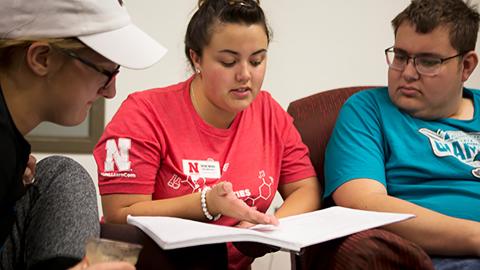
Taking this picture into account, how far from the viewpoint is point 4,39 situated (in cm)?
105

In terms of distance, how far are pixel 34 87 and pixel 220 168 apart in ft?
2.28

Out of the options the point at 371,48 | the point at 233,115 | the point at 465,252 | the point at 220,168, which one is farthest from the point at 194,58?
the point at 371,48

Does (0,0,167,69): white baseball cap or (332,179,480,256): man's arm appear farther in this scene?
(332,179,480,256): man's arm

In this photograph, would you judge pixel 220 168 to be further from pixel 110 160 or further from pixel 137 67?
pixel 137 67

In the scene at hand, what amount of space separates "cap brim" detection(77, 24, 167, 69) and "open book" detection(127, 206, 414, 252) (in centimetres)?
32

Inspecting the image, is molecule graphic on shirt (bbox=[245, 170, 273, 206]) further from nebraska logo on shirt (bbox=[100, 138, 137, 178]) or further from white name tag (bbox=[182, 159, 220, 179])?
nebraska logo on shirt (bbox=[100, 138, 137, 178])

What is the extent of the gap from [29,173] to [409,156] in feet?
3.40


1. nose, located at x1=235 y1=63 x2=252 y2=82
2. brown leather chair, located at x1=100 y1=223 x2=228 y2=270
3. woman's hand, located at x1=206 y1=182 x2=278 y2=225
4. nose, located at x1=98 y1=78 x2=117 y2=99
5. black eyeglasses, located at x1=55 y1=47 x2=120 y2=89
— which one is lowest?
brown leather chair, located at x1=100 y1=223 x2=228 y2=270

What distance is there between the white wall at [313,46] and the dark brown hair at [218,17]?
3.28 feet

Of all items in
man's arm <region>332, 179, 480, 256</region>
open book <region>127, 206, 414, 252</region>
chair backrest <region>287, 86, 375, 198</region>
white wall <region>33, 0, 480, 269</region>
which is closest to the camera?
open book <region>127, 206, 414, 252</region>

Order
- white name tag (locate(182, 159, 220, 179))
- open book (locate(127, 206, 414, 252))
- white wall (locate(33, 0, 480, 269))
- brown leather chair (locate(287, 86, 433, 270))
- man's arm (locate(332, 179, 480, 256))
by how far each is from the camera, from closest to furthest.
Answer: open book (locate(127, 206, 414, 252)), brown leather chair (locate(287, 86, 433, 270)), man's arm (locate(332, 179, 480, 256)), white name tag (locate(182, 159, 220, 179)), white wall (locate(33, 0, 480, 269))

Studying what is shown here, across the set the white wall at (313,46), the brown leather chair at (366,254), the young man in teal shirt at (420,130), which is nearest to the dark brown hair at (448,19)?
the young man in teal shirt at (420,130)

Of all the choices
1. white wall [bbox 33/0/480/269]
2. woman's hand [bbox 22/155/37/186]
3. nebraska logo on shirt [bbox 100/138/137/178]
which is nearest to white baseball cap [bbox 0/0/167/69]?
woman's hand [bbox 22/155/37/186]

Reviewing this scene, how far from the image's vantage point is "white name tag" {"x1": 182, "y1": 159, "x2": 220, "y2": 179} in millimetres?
1665
